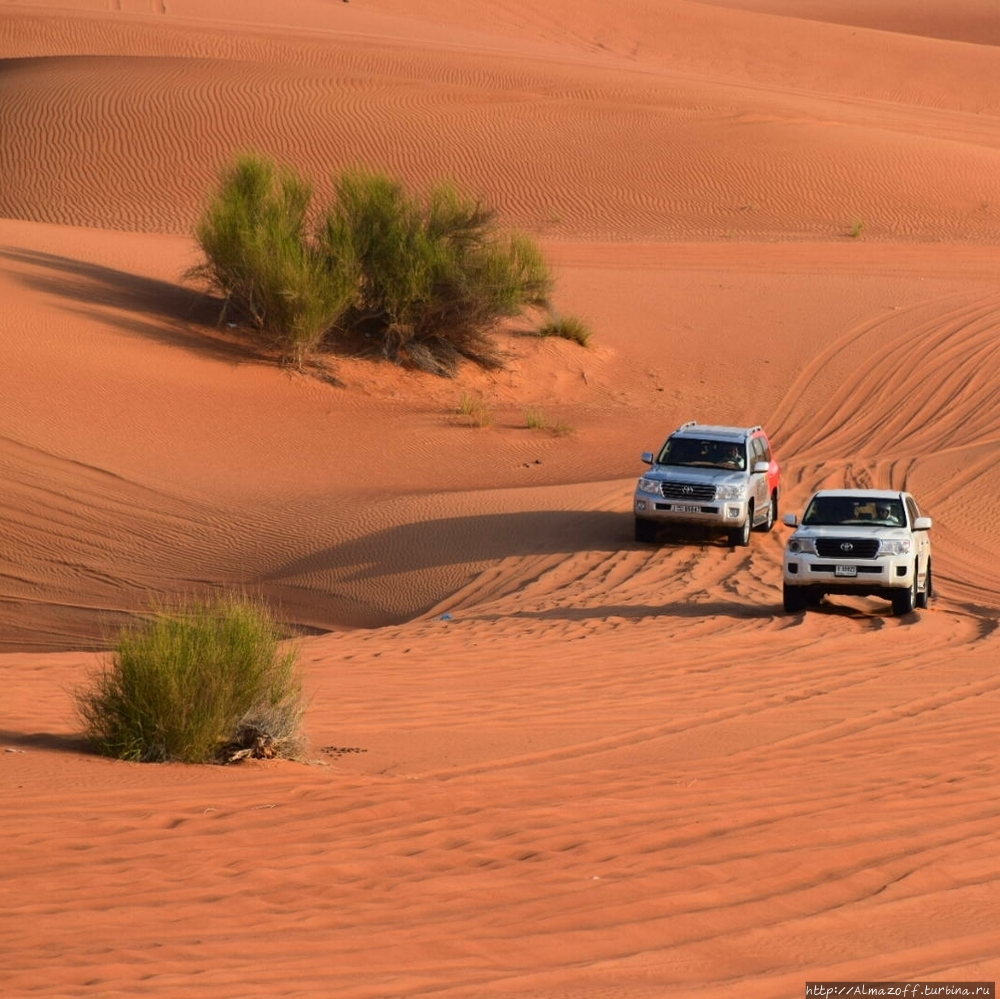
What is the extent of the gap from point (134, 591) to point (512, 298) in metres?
14.4

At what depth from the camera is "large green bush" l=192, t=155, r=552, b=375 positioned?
1174 inches

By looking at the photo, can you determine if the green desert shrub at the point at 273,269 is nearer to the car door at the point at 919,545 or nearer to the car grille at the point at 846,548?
the car door at the point at 919,545

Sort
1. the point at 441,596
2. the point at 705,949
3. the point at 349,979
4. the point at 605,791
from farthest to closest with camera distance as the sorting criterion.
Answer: the point at 441,596 < the point at 605,791 < the point at 705,949 < the point at 349,979

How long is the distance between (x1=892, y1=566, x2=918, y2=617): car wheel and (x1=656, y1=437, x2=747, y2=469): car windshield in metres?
3.89

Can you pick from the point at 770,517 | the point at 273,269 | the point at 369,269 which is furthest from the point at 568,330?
the point at 770,517

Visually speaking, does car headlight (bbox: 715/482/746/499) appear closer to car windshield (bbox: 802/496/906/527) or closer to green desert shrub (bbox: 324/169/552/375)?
car windshield (bbox: 802/496/906/527)

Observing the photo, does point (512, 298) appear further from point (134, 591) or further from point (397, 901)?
point (397, 901)

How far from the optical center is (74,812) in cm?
802

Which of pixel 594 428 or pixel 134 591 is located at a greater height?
pixel 594 428

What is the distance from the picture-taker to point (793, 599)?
54.8ft

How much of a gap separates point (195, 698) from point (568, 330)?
2498cm

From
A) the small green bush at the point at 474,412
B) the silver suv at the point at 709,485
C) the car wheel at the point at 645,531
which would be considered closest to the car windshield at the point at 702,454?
the silver suv at the point at 709,485

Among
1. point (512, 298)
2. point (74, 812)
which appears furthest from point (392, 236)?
point (74, 812)

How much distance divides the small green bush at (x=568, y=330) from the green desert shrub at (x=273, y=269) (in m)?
4.73
